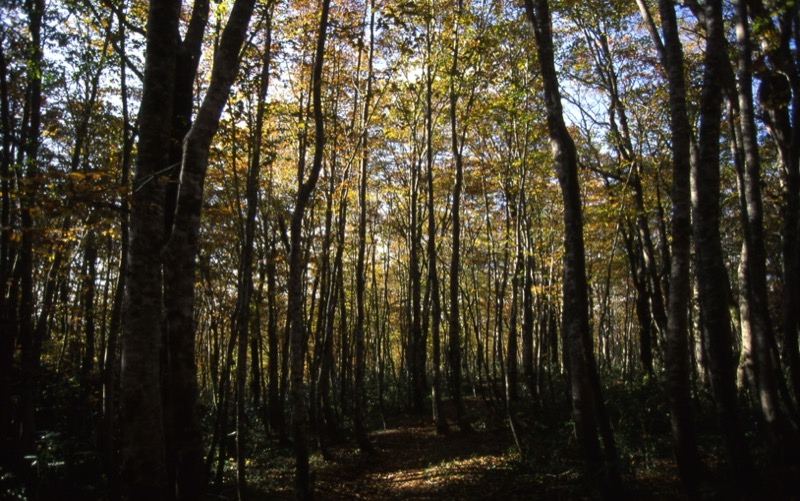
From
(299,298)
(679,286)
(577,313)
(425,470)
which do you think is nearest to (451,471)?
(425,470)

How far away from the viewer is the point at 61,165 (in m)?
14.4

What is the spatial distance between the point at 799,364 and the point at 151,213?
31.6 feet

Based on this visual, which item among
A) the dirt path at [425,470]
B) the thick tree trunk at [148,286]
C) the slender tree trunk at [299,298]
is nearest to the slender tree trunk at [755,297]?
the dirt path at [425,470]

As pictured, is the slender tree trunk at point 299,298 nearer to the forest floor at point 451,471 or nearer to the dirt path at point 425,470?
the forest floor at point 451,471

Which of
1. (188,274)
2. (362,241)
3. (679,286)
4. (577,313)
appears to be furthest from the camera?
(362,241)

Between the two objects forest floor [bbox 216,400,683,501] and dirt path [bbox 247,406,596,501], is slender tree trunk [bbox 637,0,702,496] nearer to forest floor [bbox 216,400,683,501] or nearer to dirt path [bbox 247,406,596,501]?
forest floor [bbox 216,400,683,501]

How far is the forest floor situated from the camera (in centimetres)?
841

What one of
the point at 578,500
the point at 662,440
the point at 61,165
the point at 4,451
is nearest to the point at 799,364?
the point at 662,440

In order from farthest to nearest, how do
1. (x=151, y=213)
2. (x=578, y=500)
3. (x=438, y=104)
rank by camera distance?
(x=438, y=104), (x=578, y=500), (x=151, y=213)

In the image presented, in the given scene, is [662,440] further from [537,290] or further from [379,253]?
[379,253]

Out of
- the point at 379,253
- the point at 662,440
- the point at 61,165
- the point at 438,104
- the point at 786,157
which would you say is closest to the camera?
the point at 786,157

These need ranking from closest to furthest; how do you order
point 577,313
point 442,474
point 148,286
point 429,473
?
1. point 148,286
2. point 577,313
3. point 442,474
4. point 429,473

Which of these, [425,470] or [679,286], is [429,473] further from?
[679,286]

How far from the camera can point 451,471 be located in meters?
10.5
